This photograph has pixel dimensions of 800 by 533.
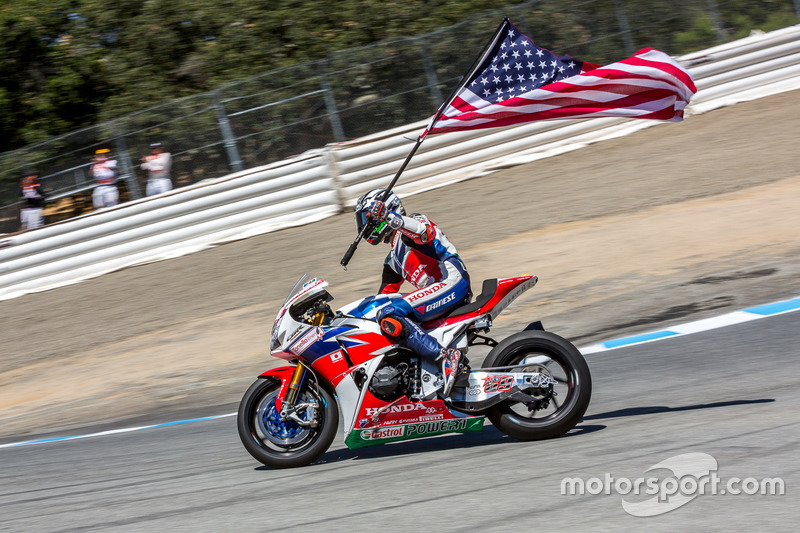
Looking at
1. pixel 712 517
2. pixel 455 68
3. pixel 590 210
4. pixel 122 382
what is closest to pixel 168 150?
pixel 455 68

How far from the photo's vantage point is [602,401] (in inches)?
241

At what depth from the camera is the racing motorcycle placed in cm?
527

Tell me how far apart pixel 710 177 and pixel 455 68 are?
5.20 m

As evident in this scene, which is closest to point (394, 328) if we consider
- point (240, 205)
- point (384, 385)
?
point (384, 385)

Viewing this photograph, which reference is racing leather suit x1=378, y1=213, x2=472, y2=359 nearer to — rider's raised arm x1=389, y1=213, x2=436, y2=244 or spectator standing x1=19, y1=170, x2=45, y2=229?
rider's raised arm x1=389, y1=213, x2=436, y2=244

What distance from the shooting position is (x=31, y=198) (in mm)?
15078

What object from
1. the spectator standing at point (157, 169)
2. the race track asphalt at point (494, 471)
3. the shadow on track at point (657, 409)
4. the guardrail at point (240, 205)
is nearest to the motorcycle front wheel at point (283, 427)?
the race track asphalt at point (494, 471)

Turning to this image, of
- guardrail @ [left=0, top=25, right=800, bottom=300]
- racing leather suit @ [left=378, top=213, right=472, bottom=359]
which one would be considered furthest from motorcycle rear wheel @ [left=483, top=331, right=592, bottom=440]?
guardrail @ [left=0, top=25, right=800, bottom=300]

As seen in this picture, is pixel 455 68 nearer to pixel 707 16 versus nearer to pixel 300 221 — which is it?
pixel 300 221

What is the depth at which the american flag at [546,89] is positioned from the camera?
19.9 feet

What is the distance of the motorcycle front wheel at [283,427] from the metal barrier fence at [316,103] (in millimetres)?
10218

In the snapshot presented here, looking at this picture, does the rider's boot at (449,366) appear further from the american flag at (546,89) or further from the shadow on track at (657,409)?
the american flag at (546,89)

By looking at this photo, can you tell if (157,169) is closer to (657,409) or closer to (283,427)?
(283,427)

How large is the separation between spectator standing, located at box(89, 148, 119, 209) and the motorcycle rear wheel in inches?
445
